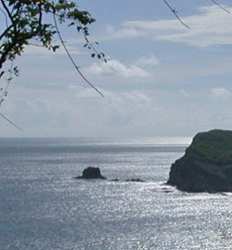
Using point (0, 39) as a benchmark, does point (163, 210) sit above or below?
below

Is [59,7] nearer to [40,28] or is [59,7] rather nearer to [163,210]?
[40,28]

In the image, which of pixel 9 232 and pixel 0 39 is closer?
pixel 0 39

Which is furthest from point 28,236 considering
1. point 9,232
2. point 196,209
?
point 196,209

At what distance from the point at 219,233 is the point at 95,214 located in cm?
4144

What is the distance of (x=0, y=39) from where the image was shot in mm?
11633

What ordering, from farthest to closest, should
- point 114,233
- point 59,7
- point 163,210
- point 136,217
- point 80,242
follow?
point 163,210 < point 136,217 < point 114,233 < point 80,242 < point 59,7

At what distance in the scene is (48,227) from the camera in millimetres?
153125

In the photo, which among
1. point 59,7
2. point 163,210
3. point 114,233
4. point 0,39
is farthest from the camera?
point 163,210

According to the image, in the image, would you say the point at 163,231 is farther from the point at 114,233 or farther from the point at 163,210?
the point at 163,210

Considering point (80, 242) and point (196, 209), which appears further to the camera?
point (196, 209)

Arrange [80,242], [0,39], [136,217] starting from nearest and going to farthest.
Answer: [0,39] < [80,242] < [136,217]

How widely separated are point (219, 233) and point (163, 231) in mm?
12047

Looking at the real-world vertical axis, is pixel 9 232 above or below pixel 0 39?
below

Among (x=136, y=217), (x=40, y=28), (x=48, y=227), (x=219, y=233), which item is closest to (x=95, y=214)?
(x=136, y=217)
